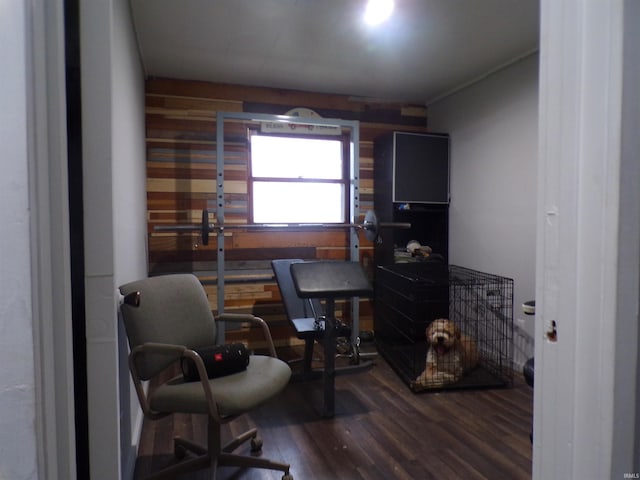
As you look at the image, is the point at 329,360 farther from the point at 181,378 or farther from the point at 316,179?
the point at 316,179

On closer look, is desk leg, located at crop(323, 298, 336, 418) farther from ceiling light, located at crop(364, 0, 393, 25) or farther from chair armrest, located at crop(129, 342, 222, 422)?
ceiling light, located at crop(364, 0, 393, 25)

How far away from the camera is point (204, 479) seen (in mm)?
1772

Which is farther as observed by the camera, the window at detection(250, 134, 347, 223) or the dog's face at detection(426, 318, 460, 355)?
the window at detection(250, 134, 347, 223)

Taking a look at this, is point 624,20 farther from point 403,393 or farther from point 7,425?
point 403,393

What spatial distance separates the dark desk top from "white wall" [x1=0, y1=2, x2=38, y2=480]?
5.51ft

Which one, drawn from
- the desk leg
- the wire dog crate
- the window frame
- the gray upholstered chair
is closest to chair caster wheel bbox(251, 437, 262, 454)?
the gray upholstered chair

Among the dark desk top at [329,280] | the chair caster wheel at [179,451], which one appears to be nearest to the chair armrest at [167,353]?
the chair caster wheel at [179,451]

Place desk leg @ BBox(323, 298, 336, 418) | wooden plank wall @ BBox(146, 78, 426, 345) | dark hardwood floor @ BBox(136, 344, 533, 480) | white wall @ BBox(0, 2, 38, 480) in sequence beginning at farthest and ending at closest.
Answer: wooden plank wall @ BBox(146, 78, 426, 345)
desk leg @ BBox(323, 298, 336, 418)
dark hardwood floor @ BBox(136, 344, 533, 480)
white wall @ BBox(0, 2, 38, 480)

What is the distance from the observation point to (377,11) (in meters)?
2.20

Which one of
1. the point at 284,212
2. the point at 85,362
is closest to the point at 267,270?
the point at 284,212

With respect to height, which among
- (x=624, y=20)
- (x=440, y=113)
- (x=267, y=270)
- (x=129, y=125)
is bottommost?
(x=267, y=270)

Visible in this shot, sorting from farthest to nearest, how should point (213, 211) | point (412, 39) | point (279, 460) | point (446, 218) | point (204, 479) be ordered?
1. point (446, 218)
2. point (213, 211)
3. point (412, 39)
4. point (279, 460)
5. point (204, 479)

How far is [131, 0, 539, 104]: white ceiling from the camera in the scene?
7.27ft

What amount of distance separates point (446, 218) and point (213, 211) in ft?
6.90
